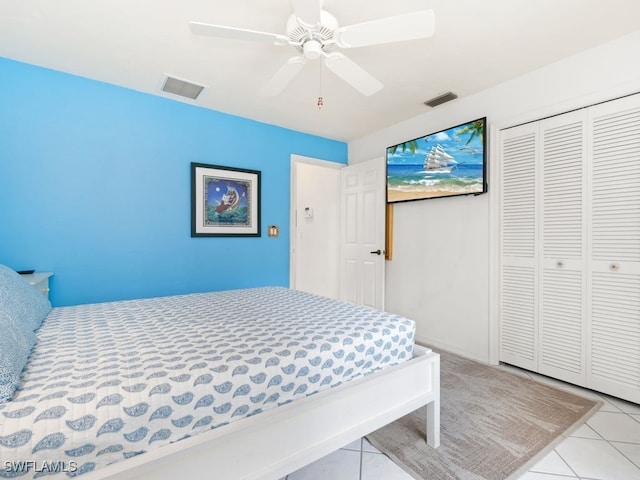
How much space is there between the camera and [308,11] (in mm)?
1371

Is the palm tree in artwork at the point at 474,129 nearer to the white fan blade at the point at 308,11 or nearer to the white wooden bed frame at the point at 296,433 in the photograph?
the white fan blade at the point at 308,11

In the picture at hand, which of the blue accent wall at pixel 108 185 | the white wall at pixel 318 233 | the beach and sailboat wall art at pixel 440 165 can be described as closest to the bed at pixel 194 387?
the blue accent wall at pixel 108 185

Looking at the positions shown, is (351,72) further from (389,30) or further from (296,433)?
(296,433)

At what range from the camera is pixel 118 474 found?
0.86 m

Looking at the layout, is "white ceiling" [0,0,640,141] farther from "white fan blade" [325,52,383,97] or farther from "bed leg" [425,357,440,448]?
"bed leg" [425,357,440,448]

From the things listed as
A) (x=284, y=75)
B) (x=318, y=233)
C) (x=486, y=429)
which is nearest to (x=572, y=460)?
(x=486, y=429)

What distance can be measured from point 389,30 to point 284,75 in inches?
26.8

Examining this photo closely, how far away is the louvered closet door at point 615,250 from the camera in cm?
199

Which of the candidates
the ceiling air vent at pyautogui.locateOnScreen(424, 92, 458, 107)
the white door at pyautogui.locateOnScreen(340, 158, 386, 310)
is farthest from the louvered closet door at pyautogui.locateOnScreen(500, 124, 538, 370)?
the white door at pyautogui.locateOnScreen(340, 158, 386, 310)

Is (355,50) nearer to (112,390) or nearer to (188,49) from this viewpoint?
(188,49)

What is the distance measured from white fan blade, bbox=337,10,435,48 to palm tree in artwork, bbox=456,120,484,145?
1.45 metres

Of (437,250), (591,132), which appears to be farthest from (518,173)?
(437,250)

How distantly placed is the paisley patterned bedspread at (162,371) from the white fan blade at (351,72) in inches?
55.5

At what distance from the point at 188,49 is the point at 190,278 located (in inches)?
76.1
